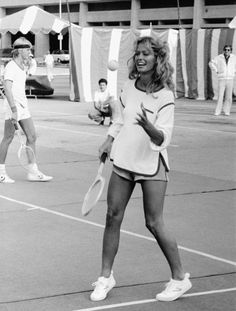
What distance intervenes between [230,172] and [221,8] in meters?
64.0

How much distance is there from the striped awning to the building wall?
4083cm

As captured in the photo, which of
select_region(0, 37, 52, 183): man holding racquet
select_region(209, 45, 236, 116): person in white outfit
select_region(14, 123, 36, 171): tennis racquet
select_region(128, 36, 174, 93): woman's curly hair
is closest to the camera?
select_region(128, 36, 174, 93): woman's curly hair

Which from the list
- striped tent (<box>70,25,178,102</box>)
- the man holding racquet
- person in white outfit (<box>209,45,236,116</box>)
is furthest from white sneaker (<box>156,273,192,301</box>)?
striped tent (<box>70,25,178,102</box>)

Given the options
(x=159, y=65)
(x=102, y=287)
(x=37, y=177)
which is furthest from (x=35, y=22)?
(x=102, y=287)

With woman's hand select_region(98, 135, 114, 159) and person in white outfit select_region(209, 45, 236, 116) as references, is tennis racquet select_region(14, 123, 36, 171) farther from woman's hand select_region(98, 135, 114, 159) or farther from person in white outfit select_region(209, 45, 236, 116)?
person in white outfit select_region(209, 45, 236, 116)

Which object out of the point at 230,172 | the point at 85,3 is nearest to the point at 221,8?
the point at 85,3

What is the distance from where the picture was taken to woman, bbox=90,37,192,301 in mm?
4965

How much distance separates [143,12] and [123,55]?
56423mm

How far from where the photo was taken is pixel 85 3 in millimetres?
86250

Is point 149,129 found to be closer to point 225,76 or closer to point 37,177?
point 37,177

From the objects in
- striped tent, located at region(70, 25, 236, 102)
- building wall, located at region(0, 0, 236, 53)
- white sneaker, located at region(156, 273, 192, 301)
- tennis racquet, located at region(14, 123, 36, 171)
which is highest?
white sneaker, located at region(156, 273, 192, 301)

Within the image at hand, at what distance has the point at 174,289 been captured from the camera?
16.8 ft

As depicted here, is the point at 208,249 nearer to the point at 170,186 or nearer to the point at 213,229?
the point at 213,229

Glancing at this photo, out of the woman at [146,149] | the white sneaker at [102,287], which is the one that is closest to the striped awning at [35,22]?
the woman at [146,149]
